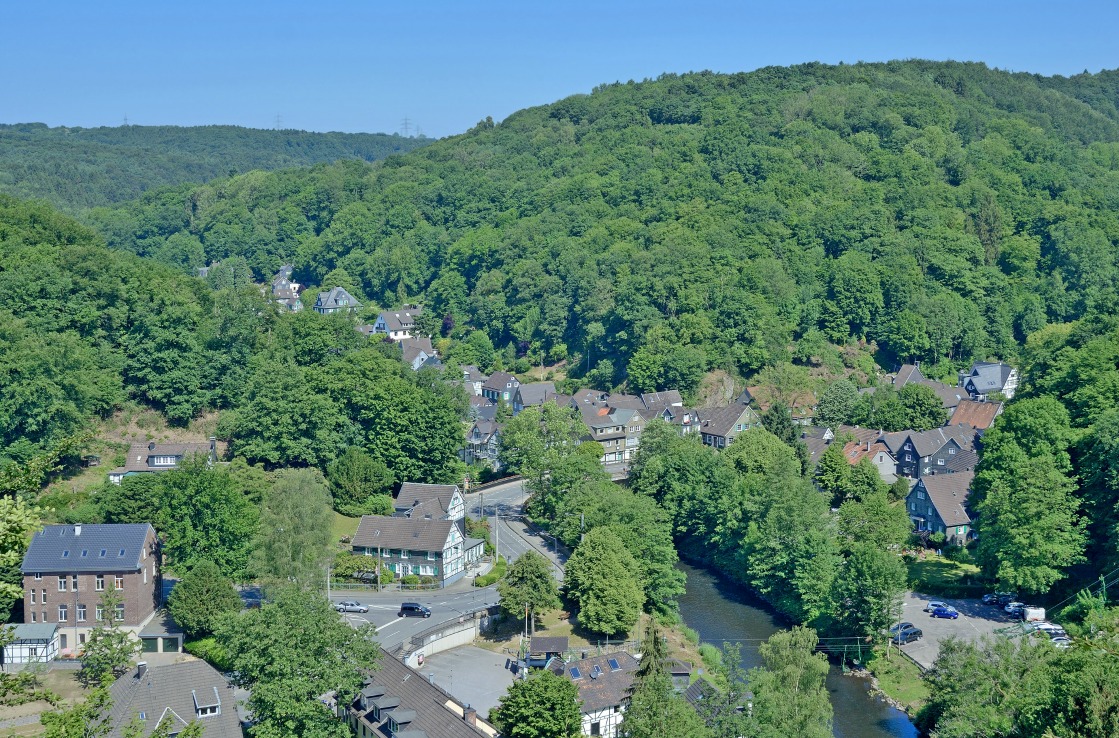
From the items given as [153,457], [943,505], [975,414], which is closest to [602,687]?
[943,505]

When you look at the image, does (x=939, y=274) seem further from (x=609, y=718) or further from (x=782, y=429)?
(x=609, y=718)

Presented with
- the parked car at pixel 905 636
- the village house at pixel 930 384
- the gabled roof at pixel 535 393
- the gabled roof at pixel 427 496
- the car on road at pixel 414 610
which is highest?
the village house at pixel 930 384

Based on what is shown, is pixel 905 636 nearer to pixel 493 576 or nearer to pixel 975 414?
pixel 493 576

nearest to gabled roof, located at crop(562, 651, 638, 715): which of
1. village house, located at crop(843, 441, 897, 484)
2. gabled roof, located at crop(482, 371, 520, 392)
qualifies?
village house, located at crop(843, 441, 897, 484)

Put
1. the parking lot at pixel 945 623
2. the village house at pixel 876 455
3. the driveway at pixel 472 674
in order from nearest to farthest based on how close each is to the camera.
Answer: the driveway at pixel 472 674 < the parking lot at pixel 945 623 < the village house at pixel 876 455

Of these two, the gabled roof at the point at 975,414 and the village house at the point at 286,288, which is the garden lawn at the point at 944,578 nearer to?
the gabled roof at the point at 975,414

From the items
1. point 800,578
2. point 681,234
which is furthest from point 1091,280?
point 800,578

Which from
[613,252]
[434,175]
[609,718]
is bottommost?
[609,718]

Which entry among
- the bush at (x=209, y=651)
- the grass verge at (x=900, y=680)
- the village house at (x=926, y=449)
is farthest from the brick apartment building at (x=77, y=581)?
the village house at (x=926, y=449)
